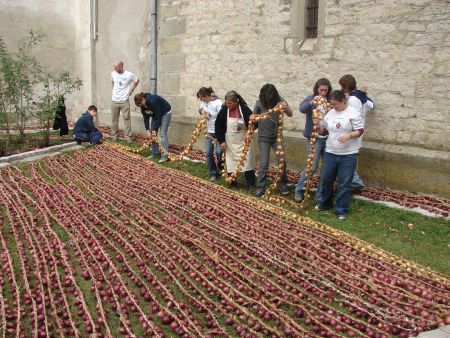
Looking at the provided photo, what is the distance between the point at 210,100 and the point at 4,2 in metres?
11.0

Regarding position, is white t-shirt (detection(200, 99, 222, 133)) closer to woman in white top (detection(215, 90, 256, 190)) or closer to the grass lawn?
woman in white top (detection(215, 90, 256, 190))

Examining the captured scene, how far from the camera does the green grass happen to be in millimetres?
5574

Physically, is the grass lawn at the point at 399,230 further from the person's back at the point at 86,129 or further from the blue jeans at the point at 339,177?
the person's back at the point at 86,129

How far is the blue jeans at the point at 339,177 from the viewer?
668 cm

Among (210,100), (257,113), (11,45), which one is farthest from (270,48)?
(11,45)

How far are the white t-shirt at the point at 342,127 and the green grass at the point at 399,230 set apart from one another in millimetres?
881

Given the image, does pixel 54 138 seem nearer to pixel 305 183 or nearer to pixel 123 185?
pixel 123 185

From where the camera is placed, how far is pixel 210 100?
9.29 metres

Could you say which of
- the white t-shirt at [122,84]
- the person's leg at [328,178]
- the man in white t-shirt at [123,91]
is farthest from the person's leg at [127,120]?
the person's leg at [328,178]

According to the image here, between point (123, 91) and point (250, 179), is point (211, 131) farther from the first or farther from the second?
point (123, 91)

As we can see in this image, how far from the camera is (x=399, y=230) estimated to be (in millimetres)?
6344

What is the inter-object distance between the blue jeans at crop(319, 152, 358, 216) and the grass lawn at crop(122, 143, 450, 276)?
0.19 metres

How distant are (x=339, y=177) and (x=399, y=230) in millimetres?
987

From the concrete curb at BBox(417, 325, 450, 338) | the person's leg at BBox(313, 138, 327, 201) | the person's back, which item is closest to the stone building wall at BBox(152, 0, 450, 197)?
the person's leg at BBox(313, 138, 327, 201)
